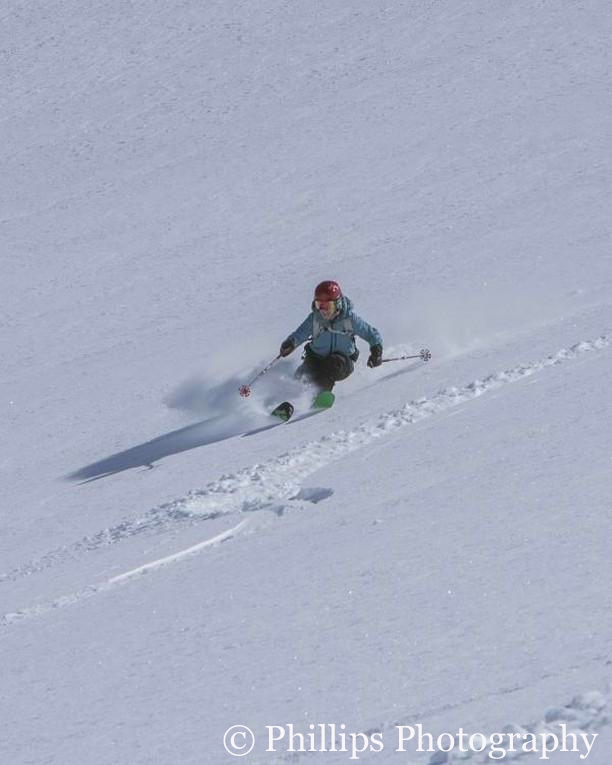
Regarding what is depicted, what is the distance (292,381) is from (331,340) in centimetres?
49

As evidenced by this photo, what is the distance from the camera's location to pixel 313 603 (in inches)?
229

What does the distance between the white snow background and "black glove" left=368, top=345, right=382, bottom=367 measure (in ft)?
0.68

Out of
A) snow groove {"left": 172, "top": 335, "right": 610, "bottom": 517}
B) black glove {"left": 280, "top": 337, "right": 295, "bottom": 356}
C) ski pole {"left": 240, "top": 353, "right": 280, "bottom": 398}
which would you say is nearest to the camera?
snow groove {"left": 172, "top": 335, "right": 610, "bottom": 517}

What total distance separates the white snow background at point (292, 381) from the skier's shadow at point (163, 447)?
0.04 metres

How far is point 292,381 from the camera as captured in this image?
35.7 feet

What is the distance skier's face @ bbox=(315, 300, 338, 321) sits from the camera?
10.5 metres

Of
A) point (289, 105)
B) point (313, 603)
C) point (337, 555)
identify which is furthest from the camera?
point (289, 105)

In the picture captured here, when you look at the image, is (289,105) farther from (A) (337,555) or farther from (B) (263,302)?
(A) (337,555)

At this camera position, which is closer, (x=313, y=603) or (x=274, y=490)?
(x=313, y=603)

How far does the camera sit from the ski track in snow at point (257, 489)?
7305mm

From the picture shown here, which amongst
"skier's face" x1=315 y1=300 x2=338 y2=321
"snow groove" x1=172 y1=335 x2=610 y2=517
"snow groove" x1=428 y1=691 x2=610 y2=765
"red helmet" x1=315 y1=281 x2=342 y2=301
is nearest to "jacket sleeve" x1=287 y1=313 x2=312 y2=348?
"skier's face" x1=315 y1=300 x2=338 y2=321

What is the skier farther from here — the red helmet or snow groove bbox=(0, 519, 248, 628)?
snow groove bbox=(0, 519, 248, 628)

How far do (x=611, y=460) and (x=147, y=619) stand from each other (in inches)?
95.8

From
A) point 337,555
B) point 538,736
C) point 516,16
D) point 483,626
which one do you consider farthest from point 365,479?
point 516,16
